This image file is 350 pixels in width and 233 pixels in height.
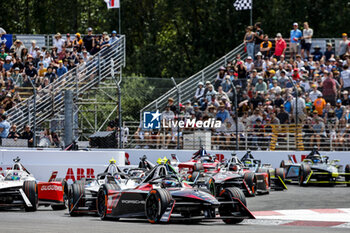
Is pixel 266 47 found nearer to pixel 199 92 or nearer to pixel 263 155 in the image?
pixel 199 92

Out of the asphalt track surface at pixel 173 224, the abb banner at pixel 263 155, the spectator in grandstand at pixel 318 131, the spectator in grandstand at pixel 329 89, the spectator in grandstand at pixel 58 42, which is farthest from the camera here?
the spectator in grandstand at pixel 58 42

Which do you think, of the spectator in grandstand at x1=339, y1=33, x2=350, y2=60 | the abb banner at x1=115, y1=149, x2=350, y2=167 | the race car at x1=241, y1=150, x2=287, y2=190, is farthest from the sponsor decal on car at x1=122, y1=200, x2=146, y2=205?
the spectator in grandstand at x1=339, y1=33, x2=350, y2=60

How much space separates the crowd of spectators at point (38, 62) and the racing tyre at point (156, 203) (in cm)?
1398

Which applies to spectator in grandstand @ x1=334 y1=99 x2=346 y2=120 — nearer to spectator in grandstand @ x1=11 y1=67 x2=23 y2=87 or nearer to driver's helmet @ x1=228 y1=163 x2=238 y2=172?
driver's helmet @ x1=228 y1=163 x2=238 y2=172

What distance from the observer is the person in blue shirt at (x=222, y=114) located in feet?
83.8

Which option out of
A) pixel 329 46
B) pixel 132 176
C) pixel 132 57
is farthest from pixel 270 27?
pixel 132 176

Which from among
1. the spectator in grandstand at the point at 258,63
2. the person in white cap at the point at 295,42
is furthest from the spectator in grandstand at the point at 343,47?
the spectator in grandstand at the point at 258,63

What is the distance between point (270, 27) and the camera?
43.7 meters

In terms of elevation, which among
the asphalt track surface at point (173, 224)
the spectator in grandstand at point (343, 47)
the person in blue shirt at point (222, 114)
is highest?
the spectator in grandstand at point (343, 47)

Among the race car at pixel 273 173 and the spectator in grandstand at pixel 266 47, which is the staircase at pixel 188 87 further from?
the race car at pixel 273 173

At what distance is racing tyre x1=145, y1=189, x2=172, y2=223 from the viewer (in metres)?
13.5

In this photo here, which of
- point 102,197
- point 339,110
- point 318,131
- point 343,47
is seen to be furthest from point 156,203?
point 343,47

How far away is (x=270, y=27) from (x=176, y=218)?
101 feet

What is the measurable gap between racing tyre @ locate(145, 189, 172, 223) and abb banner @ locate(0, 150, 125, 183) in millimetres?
8995
